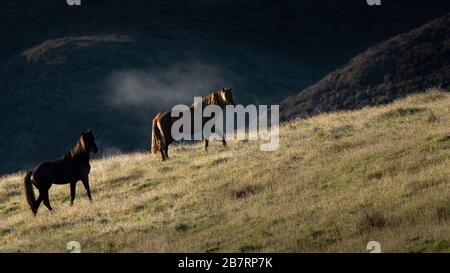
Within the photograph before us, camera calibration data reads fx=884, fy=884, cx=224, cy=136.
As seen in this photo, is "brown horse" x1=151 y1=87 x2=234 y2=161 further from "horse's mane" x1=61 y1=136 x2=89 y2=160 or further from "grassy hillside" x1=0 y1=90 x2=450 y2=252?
"horse's mane" x1=61 y1=136 x2=89 y2=160

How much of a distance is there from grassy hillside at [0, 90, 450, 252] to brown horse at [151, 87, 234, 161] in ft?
1.80

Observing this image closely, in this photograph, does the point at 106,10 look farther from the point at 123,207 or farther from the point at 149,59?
the point at 123,207

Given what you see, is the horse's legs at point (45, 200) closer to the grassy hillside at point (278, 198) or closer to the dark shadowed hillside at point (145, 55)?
the grassy hillside at point (278, 198)

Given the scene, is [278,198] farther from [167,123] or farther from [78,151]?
[167,123]

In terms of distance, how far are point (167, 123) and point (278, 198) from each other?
10286 millimetres

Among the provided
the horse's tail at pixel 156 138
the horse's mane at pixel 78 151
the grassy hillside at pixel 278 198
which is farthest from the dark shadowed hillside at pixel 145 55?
the horse's mane at pixel 78 151

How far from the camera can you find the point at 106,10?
127 m

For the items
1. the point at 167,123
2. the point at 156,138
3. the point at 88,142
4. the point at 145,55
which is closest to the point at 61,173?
the point at 88,142

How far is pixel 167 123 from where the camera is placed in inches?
1224

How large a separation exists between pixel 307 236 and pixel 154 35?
101 m

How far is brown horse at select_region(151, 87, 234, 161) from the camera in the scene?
3041 cm

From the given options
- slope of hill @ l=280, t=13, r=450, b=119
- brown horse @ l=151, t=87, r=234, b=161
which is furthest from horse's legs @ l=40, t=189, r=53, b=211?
slope of hill @ l=280, t=13, r=450, b=119
